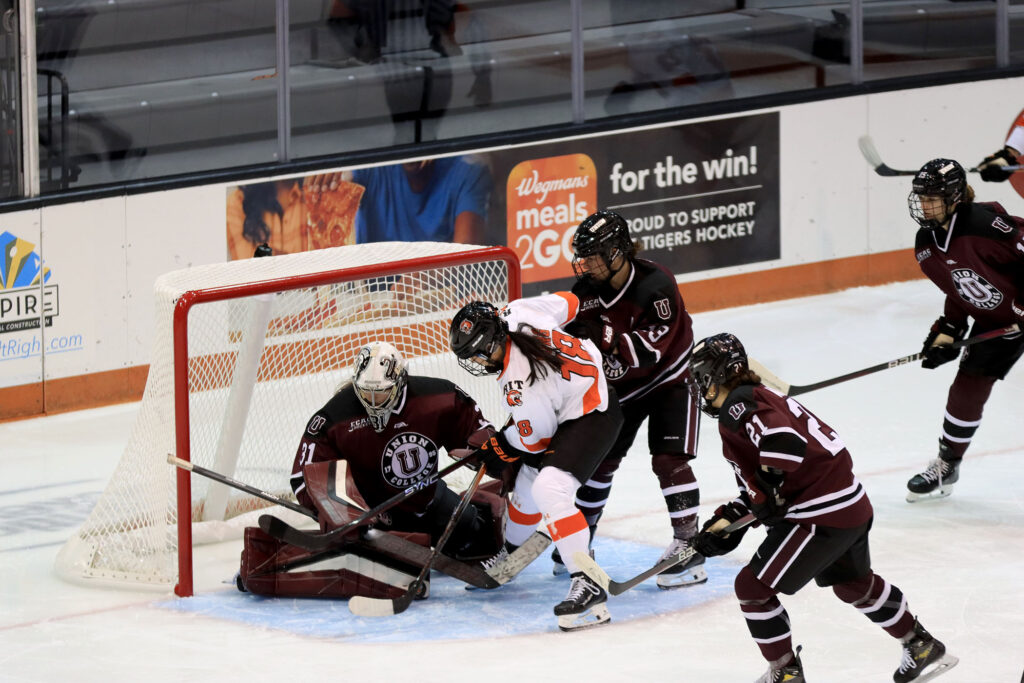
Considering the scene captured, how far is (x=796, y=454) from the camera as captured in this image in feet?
11.7

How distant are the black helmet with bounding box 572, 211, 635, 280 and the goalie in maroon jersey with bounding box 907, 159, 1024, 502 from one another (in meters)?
1.03

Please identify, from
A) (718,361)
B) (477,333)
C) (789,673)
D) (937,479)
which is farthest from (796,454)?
(937,479)

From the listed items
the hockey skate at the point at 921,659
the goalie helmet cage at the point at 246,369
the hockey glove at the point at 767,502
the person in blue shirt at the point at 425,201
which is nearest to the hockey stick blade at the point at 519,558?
the goalie helmet cage at the point at 246,369

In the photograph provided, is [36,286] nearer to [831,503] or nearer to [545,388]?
[545,388]

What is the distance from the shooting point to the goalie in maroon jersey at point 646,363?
4.61 meters

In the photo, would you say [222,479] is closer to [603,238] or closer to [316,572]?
[316,572]

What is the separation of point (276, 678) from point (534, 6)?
4.39 m

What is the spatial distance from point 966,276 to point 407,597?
6.55 ft

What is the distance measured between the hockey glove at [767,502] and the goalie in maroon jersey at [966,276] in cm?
166

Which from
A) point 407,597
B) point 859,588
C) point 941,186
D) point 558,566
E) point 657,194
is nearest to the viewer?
point 859,588

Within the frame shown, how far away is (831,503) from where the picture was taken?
3.63 meters

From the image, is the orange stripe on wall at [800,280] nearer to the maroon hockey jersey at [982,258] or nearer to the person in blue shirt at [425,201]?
the person in blue shirt at [425,201]

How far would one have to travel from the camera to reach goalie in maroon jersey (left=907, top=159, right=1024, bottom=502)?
5102 mm

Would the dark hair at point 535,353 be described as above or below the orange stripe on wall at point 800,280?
above
